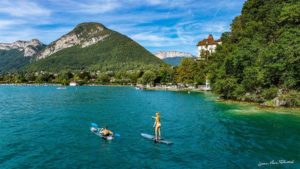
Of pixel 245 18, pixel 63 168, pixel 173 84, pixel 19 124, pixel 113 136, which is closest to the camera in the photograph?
pixel 63 168

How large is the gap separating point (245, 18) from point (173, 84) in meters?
90.5

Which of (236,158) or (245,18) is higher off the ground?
(245,18)

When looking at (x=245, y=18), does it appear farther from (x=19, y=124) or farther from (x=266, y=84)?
(x=19, y=124)

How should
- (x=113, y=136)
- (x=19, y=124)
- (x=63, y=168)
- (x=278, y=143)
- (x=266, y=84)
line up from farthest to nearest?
(x=266, y=84)
(x=19, y=124)
(x=113, y=136)
(x=278, y=143)
(x=63, y=168)

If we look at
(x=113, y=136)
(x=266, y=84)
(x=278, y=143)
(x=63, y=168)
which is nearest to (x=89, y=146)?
(x=113, y=136)

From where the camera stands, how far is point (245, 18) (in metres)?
112

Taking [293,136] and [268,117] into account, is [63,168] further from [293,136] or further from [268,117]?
[268,117]

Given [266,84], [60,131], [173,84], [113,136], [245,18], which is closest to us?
[113,136]

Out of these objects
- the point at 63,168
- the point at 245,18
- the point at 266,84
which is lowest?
the point at 63,168

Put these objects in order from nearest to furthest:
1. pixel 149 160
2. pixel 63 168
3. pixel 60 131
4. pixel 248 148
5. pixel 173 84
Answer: pixel 63 168 < pixel 149 160 < pixel 248 148 < pixel 60 131 < pixel 173 84

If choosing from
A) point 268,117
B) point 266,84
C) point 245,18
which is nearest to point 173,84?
point 245,18

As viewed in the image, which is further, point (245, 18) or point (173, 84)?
point (173, 84)

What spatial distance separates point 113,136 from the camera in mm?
38312

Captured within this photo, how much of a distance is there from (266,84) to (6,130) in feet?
203
